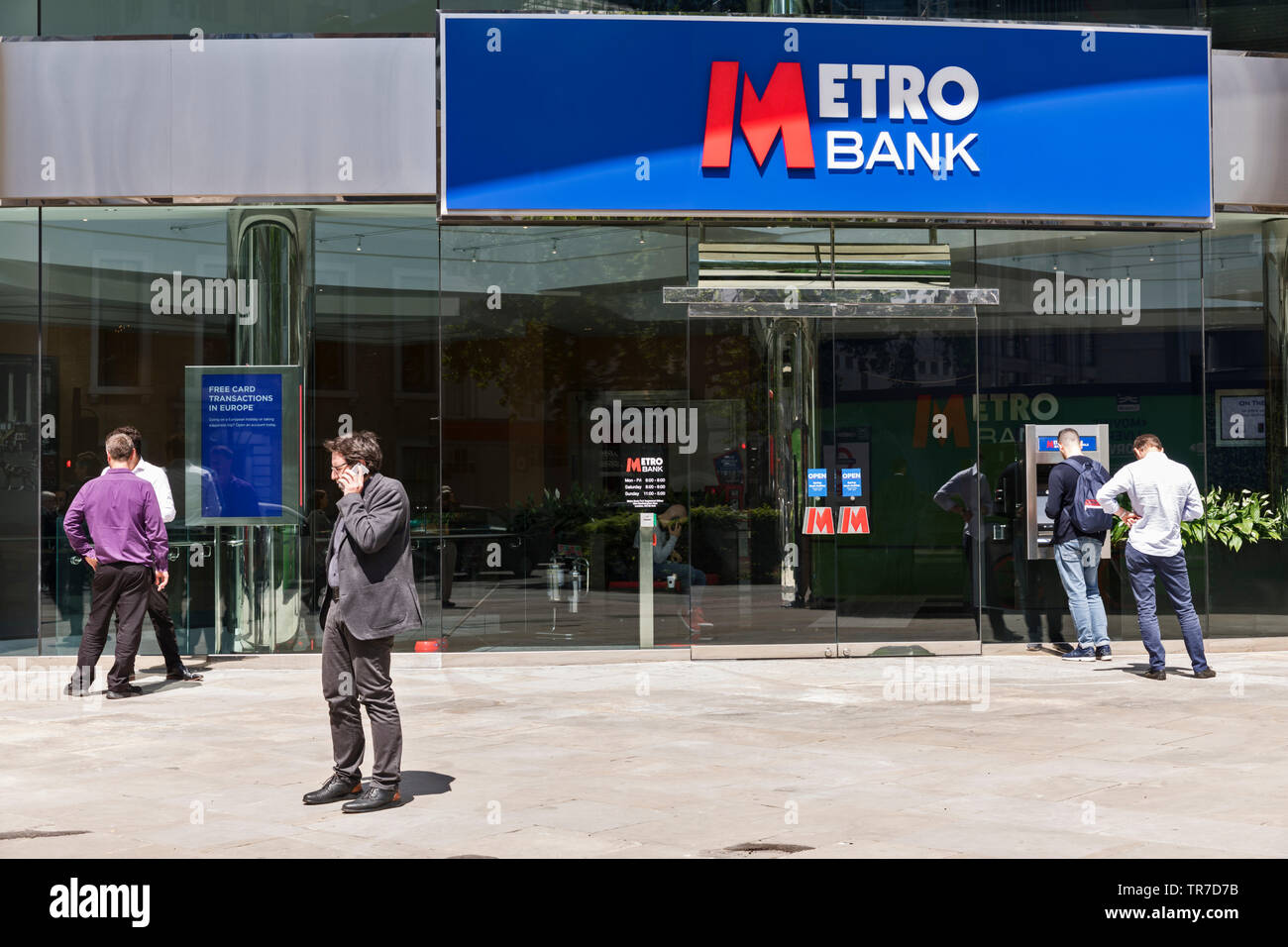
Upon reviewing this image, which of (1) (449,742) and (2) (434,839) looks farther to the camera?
(1) (449,742)

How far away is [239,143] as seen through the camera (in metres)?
12.5

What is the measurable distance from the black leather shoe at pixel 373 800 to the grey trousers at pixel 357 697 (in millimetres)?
35

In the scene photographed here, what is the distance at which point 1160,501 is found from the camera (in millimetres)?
11359

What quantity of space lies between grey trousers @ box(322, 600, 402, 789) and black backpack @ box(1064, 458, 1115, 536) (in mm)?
7403

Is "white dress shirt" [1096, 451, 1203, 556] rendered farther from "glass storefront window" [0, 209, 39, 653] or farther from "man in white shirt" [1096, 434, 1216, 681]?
"glass storefront window" [0, 209, 39, 653]

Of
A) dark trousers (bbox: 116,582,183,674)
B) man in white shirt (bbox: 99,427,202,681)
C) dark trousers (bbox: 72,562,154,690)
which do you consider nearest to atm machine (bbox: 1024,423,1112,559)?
man in white shirt (bbox: 99,427,202,681)

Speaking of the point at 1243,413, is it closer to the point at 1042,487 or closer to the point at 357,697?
the point at 1042,487

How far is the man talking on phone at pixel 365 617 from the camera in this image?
6914 mm

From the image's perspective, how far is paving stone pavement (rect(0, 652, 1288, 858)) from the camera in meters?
6.18

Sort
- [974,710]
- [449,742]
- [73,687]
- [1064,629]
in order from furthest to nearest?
[1064,629]
[73,687]
[974,710]
[449,742]

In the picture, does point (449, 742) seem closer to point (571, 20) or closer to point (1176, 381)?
point (571, 20)

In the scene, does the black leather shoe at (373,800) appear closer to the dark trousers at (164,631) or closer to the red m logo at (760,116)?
the dark trousers at (164,631)

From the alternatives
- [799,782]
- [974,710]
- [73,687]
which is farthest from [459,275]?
[799,782]
